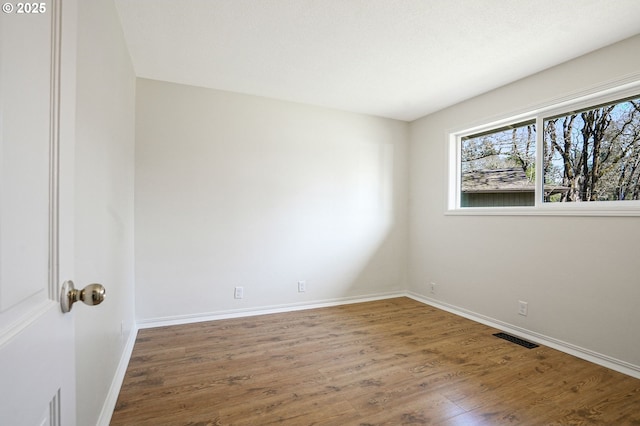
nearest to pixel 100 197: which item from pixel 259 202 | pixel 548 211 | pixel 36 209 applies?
pixel 36 209

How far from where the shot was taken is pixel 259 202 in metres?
3.54

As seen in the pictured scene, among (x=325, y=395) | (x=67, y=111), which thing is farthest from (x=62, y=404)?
(x=325, y=395)

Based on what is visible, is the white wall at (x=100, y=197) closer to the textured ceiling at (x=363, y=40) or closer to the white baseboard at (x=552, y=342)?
the textured ceiling at (x=363, y=40)

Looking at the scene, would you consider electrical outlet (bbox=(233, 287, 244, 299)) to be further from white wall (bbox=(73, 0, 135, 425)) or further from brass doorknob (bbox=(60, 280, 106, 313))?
brass doorknob (bbox=(60, 280, 106, 313))

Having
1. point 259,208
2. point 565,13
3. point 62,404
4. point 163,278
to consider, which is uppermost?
point 565,13

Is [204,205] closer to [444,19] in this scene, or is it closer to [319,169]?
[319,169]

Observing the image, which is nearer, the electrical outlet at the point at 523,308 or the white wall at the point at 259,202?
the electrical outlet at the point at 523,308

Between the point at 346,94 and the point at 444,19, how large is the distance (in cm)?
145

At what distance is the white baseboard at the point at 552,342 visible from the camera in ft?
7.52

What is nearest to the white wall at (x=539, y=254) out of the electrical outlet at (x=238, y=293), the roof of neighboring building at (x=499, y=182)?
the roof of neighboring building at (x=499, y=182)

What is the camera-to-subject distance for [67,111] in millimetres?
652

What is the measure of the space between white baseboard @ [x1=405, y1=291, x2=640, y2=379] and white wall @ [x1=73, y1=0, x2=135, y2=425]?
3.34 metres

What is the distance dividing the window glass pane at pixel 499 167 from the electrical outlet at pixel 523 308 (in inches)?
38.1

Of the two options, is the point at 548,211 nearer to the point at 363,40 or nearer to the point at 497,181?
the point at 497,181
